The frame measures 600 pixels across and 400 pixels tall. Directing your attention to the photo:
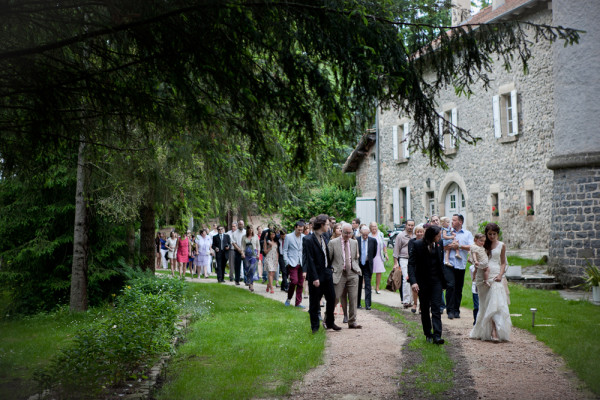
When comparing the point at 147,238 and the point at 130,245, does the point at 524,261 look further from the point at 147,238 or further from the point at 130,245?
the point at 130,245

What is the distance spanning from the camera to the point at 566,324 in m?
10.7

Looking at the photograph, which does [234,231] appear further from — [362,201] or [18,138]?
[362,201]

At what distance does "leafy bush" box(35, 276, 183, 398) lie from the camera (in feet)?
19.0

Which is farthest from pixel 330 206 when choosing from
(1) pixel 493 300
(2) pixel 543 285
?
(1) pixel 493 300

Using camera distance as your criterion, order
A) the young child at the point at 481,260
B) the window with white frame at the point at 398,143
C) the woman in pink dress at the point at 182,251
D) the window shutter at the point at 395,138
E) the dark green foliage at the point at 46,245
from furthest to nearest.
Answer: the window shutter at the point at 395,138
the window with white frame at the point at 398,143
the woman in pink dress at the point at 182,251
the dark green foliage at the point at 46,245
the young child at the point at 481,260

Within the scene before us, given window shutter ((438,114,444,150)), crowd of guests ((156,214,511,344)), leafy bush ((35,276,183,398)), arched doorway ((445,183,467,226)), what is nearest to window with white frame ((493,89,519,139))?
arched doorway ((445,183,467,226))

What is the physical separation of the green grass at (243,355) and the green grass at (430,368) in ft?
4.11

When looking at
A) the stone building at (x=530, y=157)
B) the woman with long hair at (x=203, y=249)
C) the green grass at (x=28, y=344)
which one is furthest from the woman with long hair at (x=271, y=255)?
the woman with long hair at (x=203, y=249)

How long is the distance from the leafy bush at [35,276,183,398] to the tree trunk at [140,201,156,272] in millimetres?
6696

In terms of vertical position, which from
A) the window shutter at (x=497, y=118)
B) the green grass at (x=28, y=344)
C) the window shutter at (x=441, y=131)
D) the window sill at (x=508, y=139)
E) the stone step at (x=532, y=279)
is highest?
the window shutter at (x=497, y=118)

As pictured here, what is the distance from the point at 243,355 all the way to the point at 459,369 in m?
2.71

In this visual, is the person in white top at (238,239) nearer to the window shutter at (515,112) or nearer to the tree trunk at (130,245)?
the tree trunk at (130,245)

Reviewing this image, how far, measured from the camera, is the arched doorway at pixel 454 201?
26.2m

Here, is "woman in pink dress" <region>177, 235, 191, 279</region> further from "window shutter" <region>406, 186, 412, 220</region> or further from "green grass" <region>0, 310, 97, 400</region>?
"window shutter" <region>406, 186, 412, 220</region>
